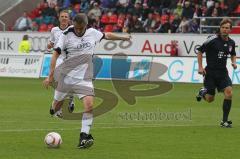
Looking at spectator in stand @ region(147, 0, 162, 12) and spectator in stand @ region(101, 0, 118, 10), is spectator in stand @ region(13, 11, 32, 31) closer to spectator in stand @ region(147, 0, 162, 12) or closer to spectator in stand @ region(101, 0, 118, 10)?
spectator in stand @ region(101, 0, 118, 10)

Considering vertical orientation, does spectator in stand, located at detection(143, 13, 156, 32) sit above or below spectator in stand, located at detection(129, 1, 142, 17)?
below

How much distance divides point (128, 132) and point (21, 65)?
20.3 m

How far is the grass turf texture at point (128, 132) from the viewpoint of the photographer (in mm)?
12016

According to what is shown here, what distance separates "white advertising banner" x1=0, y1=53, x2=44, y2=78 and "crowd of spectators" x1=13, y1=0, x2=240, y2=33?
15.1 ft

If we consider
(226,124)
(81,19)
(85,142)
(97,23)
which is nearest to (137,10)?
(97,23)

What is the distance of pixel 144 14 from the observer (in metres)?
39.0

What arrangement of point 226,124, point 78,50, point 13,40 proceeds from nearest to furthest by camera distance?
point 78,50 → point 226,124 → point 13,40

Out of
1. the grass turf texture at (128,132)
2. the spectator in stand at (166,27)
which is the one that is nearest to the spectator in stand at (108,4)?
the spectator in stand at (166,27)

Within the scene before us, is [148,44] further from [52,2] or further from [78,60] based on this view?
[78,60]

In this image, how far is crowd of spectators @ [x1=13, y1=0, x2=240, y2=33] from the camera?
36750mm

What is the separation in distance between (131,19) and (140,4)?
1157 millimetres

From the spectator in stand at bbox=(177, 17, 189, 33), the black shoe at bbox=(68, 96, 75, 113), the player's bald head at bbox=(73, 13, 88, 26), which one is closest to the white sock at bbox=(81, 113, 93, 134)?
the player's bald head at bbox=(73, 13, 88, 26)

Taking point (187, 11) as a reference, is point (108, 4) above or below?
above

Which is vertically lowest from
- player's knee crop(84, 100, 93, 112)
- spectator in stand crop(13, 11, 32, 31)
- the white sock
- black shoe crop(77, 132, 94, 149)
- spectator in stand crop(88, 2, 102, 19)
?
black shoe crop(77, 132, 94, 149)
